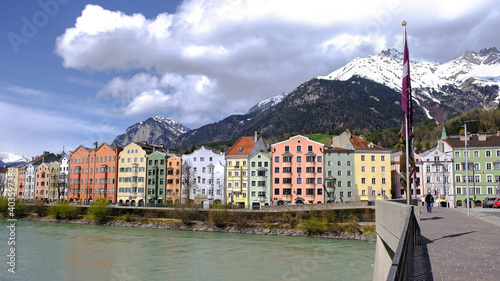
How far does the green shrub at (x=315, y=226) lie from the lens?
5495cm

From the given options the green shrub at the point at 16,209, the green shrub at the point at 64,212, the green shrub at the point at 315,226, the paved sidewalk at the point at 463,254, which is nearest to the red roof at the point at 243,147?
the green shrub at the point at 315,226

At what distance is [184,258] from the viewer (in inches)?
1427

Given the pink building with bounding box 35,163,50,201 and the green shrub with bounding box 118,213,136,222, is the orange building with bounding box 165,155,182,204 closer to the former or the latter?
the green shrub with bounding box 118,213,136,222

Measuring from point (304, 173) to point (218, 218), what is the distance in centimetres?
2384

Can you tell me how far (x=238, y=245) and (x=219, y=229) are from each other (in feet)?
54.2

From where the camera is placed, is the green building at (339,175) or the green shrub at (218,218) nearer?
the green shrub at (218,218)

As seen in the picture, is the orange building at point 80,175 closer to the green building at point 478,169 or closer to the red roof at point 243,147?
the red roof at point 243,147

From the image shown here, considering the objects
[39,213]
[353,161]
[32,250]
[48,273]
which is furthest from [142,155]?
[48,273]

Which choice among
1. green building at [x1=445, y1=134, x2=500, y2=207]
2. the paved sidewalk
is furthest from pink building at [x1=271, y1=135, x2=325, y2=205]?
the paved sidewalk

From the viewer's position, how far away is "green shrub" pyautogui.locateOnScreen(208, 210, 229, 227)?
2456 inches

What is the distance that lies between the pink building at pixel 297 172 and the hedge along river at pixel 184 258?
26.2 m

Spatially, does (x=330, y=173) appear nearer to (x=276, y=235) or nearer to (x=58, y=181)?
(x=276, y=235)

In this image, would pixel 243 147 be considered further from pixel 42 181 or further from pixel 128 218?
pixel 42 181

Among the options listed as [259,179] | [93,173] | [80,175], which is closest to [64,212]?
[93,173]
